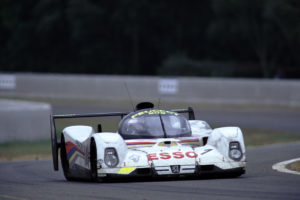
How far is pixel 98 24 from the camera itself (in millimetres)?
60531

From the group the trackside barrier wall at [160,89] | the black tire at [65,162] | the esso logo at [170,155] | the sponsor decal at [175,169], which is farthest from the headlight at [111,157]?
the trackside barrier wall at [160,89]

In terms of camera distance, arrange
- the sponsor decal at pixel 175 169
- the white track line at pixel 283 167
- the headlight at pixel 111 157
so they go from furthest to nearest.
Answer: the white track line at pixel 283 167 < the headlight at pixel 111 157 < the sponsor decal at pixel 175 169

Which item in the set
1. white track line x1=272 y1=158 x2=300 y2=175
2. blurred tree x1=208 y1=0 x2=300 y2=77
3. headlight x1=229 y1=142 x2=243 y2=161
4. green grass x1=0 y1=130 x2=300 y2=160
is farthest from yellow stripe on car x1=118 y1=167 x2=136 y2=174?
blurred tree x1=208 y1=0 x2=300 y2=77

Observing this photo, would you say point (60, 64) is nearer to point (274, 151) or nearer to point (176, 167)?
point (274, 151)

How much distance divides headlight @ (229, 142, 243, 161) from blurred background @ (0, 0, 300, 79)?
143 feet

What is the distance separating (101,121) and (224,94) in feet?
24.9

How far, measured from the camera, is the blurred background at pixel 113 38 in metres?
58.2

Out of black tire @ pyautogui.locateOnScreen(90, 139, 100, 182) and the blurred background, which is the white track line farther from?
the blurred background

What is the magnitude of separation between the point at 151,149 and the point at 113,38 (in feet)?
175

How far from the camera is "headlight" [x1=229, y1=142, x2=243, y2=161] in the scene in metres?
9.91

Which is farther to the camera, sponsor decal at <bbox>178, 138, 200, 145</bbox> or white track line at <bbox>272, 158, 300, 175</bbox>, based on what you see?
white track line at <bbox>272, 158, 300, 175</bbox>

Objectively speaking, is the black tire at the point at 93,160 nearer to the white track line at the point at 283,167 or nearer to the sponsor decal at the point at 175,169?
the sponsor decal at the point at 175,169

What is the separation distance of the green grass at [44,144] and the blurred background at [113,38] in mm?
32119

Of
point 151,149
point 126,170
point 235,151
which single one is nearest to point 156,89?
point 235,151
